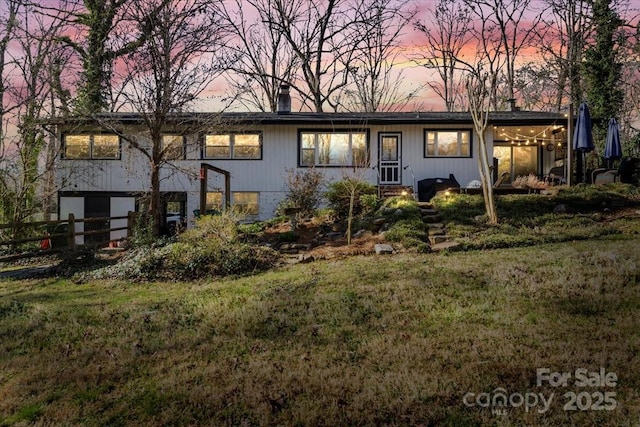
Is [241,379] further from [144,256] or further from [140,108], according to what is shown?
[140,108]

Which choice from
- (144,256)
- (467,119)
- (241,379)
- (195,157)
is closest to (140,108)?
(144,256)

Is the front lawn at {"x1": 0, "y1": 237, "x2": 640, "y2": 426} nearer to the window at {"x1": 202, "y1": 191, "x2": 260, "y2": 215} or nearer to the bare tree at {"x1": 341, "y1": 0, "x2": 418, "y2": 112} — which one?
the window at {"x1": 202, "y1": 191, "x2": 260, "y2": 215}

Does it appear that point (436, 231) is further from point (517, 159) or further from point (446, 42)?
point (446, 42)

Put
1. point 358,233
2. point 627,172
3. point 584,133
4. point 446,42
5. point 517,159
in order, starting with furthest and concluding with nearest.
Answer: point 446,42 < point 517,159 < point 627,172 < point 584,133 < point 358,233

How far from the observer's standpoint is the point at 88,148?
1742 centimetres

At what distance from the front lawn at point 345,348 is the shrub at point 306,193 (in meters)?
7.30

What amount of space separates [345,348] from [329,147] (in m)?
13.5

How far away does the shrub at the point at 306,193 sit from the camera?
586 inches

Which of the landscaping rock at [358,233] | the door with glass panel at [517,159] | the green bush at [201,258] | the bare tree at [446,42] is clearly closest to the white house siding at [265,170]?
the door with glass panel at [517,159]

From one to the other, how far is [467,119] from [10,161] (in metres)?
15.9

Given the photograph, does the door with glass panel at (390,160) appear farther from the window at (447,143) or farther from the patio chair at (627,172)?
the patio chair at (627,172)

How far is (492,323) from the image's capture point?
16.4 feet

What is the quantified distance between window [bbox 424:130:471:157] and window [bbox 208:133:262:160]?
6493mm

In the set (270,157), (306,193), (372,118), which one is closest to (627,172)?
(372,118)
